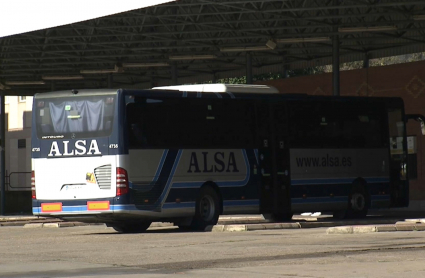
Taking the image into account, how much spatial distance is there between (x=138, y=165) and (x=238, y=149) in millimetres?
2830

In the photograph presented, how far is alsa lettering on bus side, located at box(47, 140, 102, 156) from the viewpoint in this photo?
21.6 metres

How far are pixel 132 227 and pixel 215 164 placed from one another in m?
2.27

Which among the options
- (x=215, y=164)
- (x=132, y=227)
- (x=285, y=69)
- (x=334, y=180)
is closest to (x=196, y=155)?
(x=215, y=164)

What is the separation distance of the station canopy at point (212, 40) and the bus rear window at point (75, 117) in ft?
23.0

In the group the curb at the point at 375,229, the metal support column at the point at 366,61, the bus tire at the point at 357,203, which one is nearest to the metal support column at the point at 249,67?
the metal support column at the point at 366,61

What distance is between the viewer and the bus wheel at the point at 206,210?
896 inches

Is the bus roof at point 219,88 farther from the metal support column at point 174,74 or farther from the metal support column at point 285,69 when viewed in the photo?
the metal support column at point 285,69

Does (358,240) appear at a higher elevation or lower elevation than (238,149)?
lower

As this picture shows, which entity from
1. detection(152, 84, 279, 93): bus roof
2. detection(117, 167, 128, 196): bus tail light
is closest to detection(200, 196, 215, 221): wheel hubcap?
detection(117, 167, 128, 196): bus tail light

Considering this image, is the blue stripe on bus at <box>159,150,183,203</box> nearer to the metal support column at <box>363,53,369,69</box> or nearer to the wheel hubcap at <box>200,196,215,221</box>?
the wheel hubcap at <box>200,196,215,221</box>

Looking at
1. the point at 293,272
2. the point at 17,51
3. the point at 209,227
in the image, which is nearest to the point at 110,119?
the point at 209,227

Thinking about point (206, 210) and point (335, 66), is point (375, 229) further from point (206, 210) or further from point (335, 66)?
A: point (335, 66)

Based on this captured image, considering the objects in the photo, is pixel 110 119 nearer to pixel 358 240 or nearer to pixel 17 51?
pixel 358 240

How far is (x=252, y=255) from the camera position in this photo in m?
14.1
